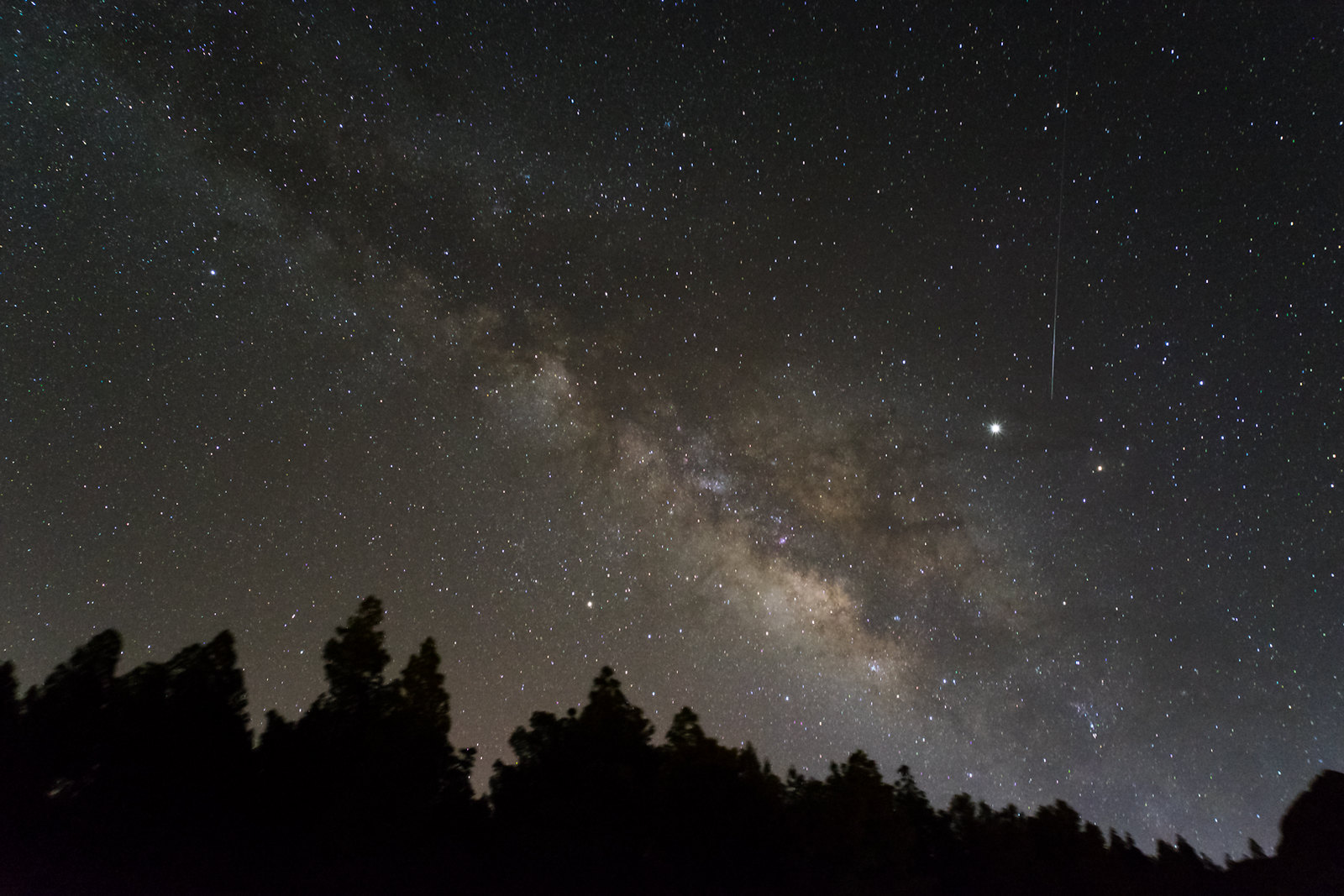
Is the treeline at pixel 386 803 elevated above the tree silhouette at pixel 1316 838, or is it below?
below

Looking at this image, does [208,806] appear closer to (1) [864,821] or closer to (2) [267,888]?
(2) [267,888]

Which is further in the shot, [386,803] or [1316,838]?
[1316,838]

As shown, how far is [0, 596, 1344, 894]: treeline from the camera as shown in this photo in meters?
15.8

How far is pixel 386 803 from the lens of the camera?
17.4 meters

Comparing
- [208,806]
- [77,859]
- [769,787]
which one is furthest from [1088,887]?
[77,859]

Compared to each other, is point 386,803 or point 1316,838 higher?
point 1316,838

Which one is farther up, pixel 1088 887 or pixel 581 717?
pixel 581 717

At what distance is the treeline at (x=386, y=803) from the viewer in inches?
624

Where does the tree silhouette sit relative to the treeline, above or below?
above

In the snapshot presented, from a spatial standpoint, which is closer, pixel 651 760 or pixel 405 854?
pixel 405 854

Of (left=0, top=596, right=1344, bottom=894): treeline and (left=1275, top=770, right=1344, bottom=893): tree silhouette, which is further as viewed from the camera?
(left=1275, top=770, right=1344, bottom=893): tree silhouette

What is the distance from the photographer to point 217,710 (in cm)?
1758

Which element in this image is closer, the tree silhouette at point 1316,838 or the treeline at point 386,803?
the treeline at point 386,803

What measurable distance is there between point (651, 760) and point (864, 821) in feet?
24.5
